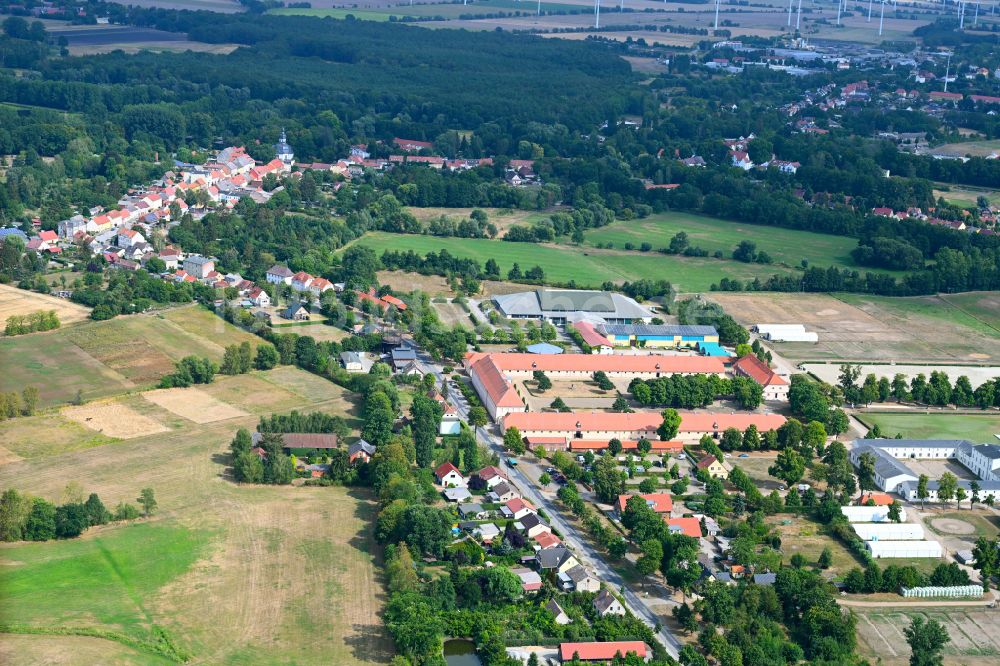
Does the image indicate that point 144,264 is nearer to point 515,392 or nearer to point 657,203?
point 515,392

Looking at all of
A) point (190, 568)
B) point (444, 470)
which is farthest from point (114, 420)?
point (444, 470)

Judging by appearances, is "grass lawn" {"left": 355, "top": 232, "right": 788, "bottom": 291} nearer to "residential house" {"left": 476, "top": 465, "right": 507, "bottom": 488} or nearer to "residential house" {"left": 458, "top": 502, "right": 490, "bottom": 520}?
"residential house" {"left": 476, "top": 465, "right": 507, "bottom": 488}

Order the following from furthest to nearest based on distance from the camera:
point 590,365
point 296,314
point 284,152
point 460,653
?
point 284,152 < point 296,314 < point 590,365 < point 460,653

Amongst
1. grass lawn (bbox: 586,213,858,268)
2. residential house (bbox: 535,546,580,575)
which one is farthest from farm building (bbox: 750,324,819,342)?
residential house (bbox: 535,546,580,575)

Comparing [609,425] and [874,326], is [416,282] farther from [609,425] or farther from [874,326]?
[874,326]

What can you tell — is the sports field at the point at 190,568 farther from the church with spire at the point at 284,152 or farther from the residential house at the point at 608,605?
the church with spire at the point at 284,152

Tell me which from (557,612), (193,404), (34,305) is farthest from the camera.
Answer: (34,305)

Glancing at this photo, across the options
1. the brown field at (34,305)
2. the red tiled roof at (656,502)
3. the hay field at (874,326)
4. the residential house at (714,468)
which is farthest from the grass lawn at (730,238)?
the red tiled roof at (656,502)

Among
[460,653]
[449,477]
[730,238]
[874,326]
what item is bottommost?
[874,326]

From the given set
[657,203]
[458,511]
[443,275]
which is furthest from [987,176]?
[458,511]
